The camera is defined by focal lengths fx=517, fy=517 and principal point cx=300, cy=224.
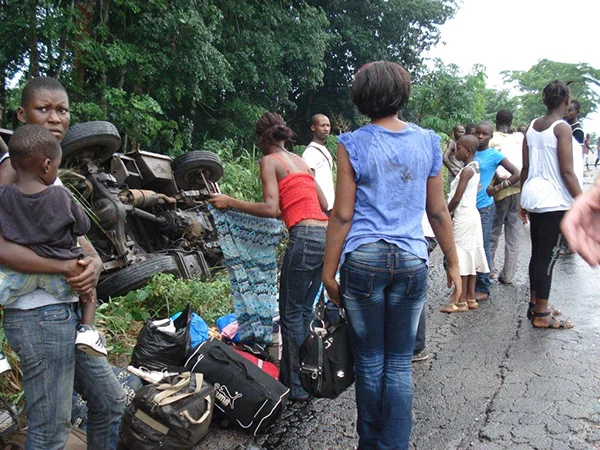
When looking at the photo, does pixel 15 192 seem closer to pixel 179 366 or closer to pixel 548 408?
pixel 179 366

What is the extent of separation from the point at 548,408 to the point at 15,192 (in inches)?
134

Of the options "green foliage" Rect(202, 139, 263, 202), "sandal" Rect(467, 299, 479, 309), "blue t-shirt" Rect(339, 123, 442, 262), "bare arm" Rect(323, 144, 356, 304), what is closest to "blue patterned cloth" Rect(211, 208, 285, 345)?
"bare arm" Rect(323, 144, 356, 304)

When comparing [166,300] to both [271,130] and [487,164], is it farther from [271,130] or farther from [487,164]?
[487,164]

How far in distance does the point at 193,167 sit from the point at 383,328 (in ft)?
15.9

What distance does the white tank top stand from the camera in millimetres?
4566

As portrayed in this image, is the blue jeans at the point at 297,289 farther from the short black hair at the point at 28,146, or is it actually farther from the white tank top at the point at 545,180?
the white tank top at the point at 545,180

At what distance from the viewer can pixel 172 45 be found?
9.65m

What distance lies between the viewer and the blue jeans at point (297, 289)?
359 cm

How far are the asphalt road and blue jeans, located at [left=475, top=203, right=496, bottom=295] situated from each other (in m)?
0.53

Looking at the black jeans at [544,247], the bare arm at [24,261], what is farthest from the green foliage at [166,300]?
the black jeans at [544,247]

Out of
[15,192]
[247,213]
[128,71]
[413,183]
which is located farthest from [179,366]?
[128,71]

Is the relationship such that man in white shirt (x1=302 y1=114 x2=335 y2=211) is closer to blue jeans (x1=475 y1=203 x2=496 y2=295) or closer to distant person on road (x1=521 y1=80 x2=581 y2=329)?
blue jeans (x1=475 y1=203 x2=496 y2=295)

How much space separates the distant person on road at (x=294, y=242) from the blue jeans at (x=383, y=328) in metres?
1.01

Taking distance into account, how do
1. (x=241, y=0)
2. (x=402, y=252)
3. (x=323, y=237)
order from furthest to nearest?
(x=241, y=0) → (x=323, y=237) → (x=402, y=252)
